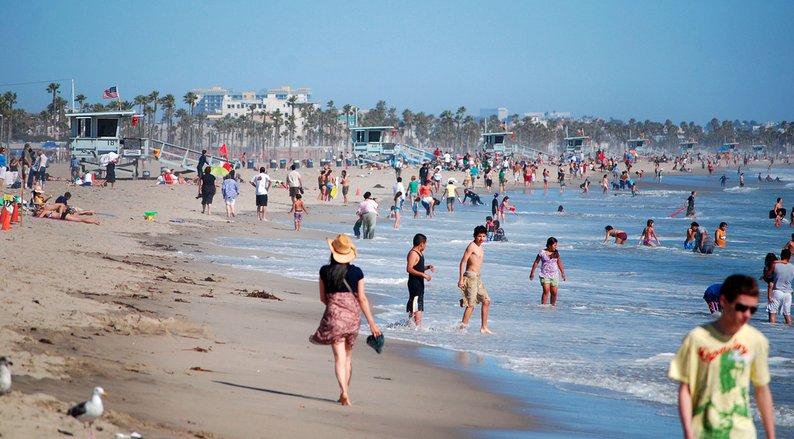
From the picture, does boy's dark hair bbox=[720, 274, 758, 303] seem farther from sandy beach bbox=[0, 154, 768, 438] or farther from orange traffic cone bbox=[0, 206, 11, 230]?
orange traffic cone bbox=[0, 206, 11, 230]

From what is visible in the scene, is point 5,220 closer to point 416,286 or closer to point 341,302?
point 416,286

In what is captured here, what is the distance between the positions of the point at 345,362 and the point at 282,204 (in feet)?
98.3

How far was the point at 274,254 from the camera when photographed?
795 inches

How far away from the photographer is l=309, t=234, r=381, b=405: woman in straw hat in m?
7.33

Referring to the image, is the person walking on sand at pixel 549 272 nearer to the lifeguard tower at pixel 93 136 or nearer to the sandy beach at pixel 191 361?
the sandy beach at pixel 191 361

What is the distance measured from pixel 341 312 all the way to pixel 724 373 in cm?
357

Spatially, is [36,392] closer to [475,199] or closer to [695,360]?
[695,360]

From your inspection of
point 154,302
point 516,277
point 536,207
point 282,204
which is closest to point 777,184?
point 536,207

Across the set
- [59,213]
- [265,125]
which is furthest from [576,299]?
[265,125]

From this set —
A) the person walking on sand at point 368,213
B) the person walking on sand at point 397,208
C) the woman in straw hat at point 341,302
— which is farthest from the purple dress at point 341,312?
the person walking on sand at point 397,208

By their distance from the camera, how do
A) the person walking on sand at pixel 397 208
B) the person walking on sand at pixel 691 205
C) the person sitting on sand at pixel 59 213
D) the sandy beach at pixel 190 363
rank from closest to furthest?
the sandy beach at pixel 190 363
the person sitting on sand at pixel 59 213
the person walking on sand at pixel 397 208
the person walking on sand at pixel 691 205

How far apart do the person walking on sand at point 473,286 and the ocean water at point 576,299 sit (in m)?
0.26

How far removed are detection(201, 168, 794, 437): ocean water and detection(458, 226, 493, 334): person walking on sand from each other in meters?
0.26

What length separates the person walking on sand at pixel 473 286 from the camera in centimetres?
1228
